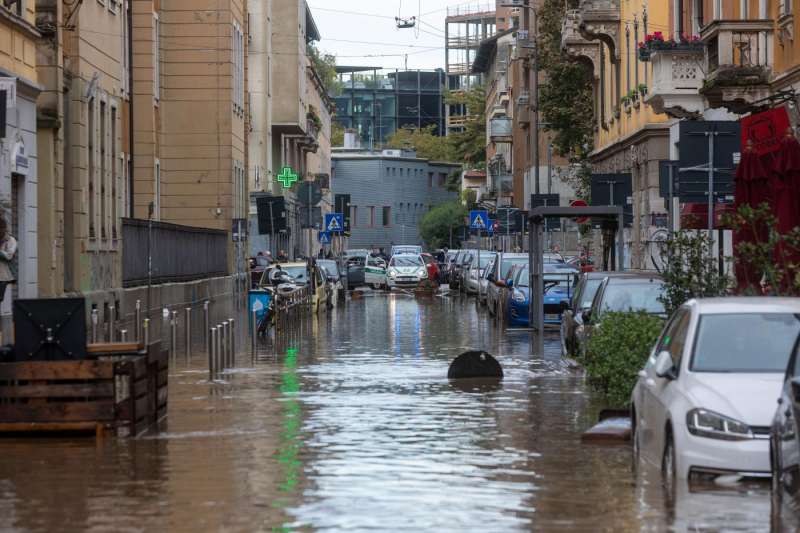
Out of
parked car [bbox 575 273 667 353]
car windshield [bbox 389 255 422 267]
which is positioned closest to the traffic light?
car windshield [bbox 389 255 422 267]

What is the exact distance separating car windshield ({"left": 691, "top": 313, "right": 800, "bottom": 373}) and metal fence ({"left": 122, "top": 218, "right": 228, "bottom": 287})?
3225 centimetres

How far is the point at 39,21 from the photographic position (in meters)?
36.0

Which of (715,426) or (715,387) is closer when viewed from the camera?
(715,426)

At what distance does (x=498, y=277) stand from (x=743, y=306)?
36094 mm

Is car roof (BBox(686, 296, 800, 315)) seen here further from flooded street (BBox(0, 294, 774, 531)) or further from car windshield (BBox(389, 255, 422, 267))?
car windshield (BBox(389, 255, 422, 267))

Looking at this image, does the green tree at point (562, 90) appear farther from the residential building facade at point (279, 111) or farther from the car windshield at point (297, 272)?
the car windshield at point (297, 272)

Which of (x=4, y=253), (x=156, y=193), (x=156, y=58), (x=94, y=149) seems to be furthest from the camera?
(x=156, y=58)

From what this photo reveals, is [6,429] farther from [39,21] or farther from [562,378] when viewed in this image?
[39,21]

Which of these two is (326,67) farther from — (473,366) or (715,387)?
(715,387)

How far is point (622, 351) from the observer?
18.2m

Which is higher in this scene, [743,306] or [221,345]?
[743,306]

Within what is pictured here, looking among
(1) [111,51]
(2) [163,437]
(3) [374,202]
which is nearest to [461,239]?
(3) [374,202]

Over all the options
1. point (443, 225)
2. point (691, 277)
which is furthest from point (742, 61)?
point (443, 225)

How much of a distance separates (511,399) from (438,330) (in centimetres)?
1897
